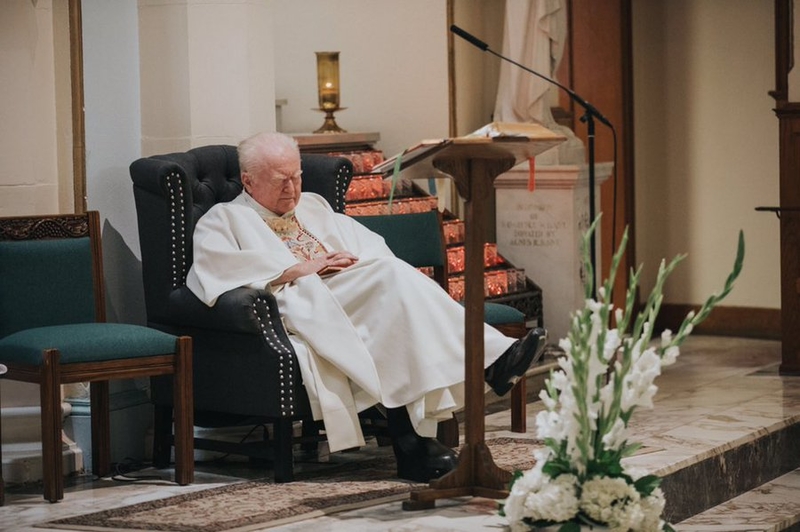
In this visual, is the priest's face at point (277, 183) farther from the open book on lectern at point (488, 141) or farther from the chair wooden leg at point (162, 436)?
the open book on lectern at point (488, 141)

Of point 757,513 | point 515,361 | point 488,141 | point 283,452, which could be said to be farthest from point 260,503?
point 757,513

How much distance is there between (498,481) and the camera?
468cm

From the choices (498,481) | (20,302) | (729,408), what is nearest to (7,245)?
(20,302)

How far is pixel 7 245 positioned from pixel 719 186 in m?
5.42

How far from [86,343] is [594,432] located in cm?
200

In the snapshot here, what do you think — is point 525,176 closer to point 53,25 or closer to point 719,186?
point 719,186

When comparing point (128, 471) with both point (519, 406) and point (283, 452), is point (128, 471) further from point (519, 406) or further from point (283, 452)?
point (519, 406)

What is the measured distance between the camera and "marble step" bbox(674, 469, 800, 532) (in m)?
5.36

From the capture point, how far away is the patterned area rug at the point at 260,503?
460 cm

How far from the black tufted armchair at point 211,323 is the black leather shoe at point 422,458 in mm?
365

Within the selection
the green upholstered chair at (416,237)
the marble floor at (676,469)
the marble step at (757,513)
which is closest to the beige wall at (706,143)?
the marble floor at (676,469)

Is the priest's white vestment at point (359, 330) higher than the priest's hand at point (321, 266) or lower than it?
lower

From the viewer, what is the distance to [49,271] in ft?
17.7

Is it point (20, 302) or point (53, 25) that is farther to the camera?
point (53, 25)
